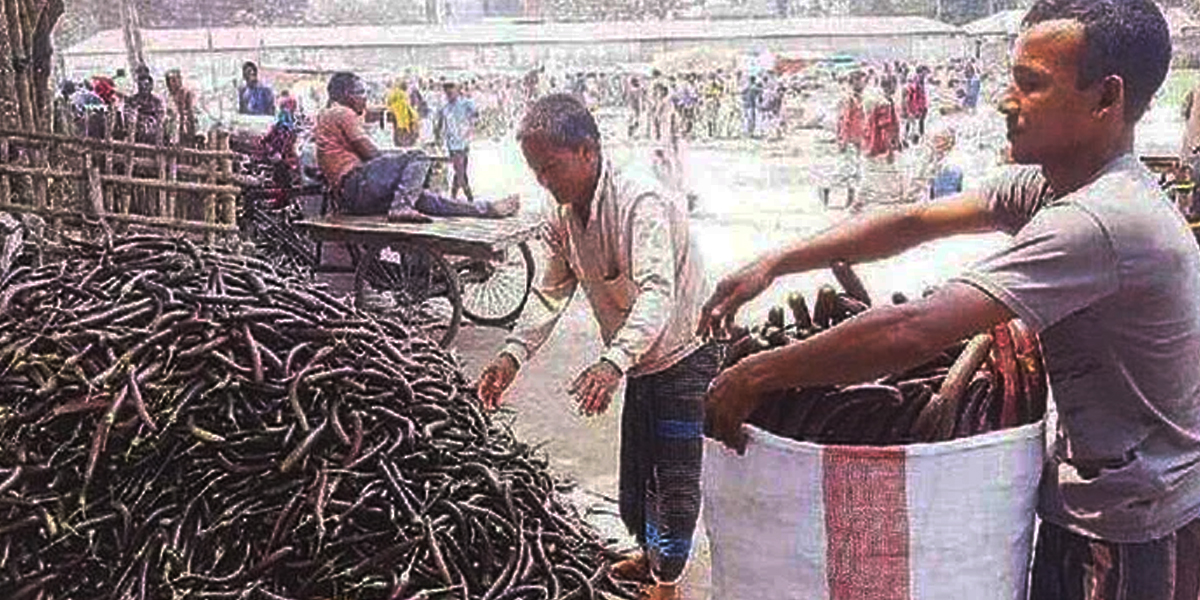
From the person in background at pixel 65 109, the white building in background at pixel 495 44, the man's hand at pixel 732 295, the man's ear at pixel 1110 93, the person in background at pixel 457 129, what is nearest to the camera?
the man's ear at pixel 1110 93

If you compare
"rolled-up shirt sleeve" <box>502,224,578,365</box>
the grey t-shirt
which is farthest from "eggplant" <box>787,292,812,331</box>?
"rolled-up shirt sleeve" <box>502,224,578,365</box>

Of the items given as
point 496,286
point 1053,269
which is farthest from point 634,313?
point 496,286

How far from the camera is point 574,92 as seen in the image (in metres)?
2.57

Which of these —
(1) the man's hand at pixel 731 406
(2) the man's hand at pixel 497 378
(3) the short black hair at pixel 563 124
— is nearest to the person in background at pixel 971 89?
(3) the short black hair at pixel 563 124

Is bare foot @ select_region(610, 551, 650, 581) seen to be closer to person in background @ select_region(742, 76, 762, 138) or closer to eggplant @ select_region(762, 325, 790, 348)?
eggplant @ select_region(762, 325, 790, 348)

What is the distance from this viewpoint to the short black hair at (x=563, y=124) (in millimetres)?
2113

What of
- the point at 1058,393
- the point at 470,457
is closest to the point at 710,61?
the point at 470,457

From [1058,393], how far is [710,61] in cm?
150

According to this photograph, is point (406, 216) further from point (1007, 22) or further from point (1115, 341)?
point (1115, 341)

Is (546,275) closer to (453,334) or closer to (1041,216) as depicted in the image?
(453,334)

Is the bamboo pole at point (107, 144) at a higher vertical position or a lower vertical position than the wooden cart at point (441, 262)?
higher

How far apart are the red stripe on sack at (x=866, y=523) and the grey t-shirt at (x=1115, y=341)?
176 millimetres

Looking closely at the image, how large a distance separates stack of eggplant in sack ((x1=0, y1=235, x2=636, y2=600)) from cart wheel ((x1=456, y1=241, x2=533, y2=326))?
1314mm

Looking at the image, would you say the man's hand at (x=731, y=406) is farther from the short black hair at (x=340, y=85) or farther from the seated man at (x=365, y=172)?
the short black hair at (x=340, y=85)
